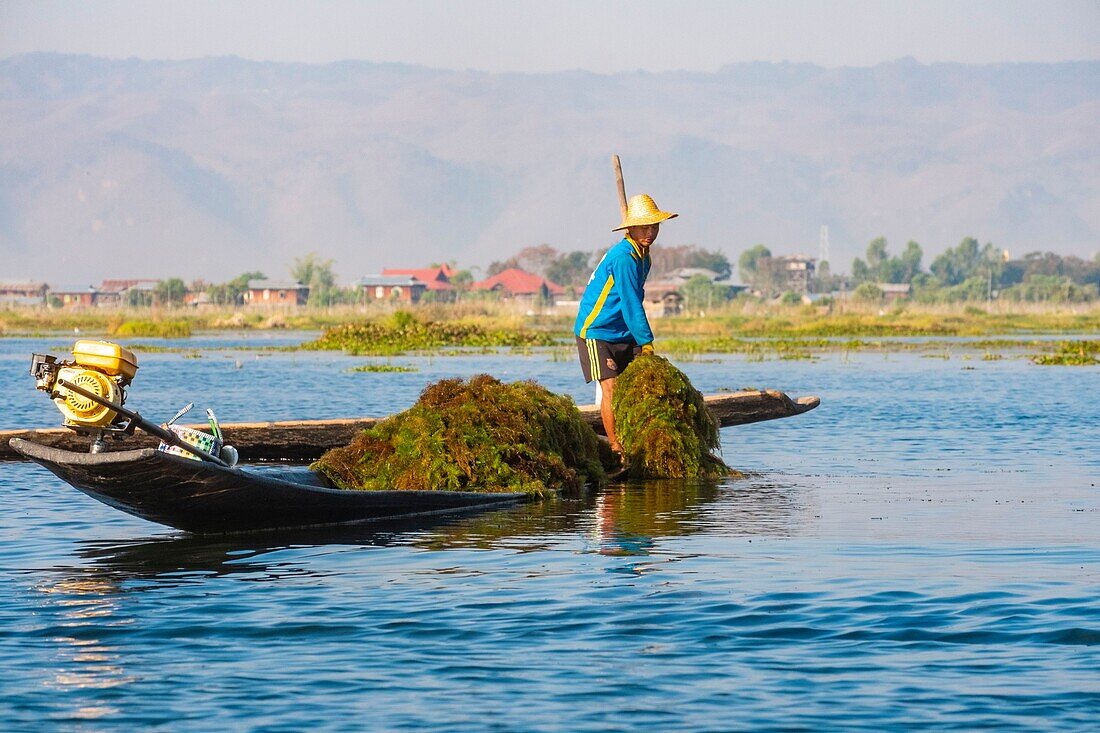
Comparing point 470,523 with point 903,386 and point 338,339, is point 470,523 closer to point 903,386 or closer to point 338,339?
point 903,386

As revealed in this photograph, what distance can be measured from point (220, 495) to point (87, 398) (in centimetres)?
132

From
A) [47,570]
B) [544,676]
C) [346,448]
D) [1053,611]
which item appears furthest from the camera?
[346,448]

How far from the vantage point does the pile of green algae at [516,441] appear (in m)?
11.6

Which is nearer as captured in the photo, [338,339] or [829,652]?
[829,652]

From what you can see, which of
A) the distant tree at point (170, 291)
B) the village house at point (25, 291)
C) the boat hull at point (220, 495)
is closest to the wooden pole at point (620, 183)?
the boat hull at point (220, 495)

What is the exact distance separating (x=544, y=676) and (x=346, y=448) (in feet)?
17.6

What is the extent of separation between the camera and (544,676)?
21.8ft

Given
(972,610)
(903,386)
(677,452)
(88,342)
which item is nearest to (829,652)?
(972,610)

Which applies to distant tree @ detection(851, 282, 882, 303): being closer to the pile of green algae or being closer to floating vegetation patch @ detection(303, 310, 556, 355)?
floating vegetation patch @ detection(303, 310, 556, 355)

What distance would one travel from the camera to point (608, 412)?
13.4 metres

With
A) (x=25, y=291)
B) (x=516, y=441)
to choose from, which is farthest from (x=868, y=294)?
(x=516, y=441)

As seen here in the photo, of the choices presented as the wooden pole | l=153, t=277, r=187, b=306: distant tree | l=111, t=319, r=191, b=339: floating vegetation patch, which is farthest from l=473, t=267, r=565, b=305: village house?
the wooden pole

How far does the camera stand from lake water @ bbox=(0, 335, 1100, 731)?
6234mm

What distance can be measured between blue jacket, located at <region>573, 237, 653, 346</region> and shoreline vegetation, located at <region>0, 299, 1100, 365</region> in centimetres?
2732
